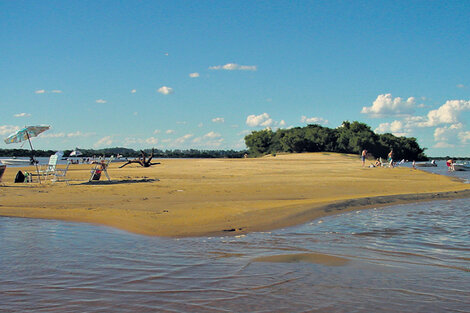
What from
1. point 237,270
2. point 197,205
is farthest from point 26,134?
point 237,270

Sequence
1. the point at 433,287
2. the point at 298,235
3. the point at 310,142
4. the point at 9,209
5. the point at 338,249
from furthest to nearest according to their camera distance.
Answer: the point at 310,142
the point at 9,209
the point at 298,235
the point at 338,249
the point at 433,287

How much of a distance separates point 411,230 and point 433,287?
3722 millimetres

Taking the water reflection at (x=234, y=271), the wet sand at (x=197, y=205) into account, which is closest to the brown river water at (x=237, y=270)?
the water reflection at (x=234, y=271)

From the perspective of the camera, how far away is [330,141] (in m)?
78.1

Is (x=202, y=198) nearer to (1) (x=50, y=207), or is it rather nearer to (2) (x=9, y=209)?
(1) (x=50, y=207)

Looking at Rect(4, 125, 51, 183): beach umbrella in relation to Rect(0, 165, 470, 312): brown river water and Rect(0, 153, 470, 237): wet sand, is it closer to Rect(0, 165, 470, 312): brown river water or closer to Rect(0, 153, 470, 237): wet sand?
Rect(0, 153, 470, 237): wet sand

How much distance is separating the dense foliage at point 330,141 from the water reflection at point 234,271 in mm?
69947

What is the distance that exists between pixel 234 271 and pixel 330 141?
75.4 metres

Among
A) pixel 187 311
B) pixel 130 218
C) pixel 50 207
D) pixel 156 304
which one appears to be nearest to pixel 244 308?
pixel 187 311

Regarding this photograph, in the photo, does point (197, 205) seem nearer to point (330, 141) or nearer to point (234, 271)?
point (234, 271)

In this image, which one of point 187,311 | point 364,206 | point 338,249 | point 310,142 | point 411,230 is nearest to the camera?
point 187,311

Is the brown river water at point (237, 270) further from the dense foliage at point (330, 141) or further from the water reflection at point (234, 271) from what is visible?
the dense foliage at point (330, 141)

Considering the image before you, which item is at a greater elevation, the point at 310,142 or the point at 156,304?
the point at 310,142

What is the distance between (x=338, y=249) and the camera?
641cm
